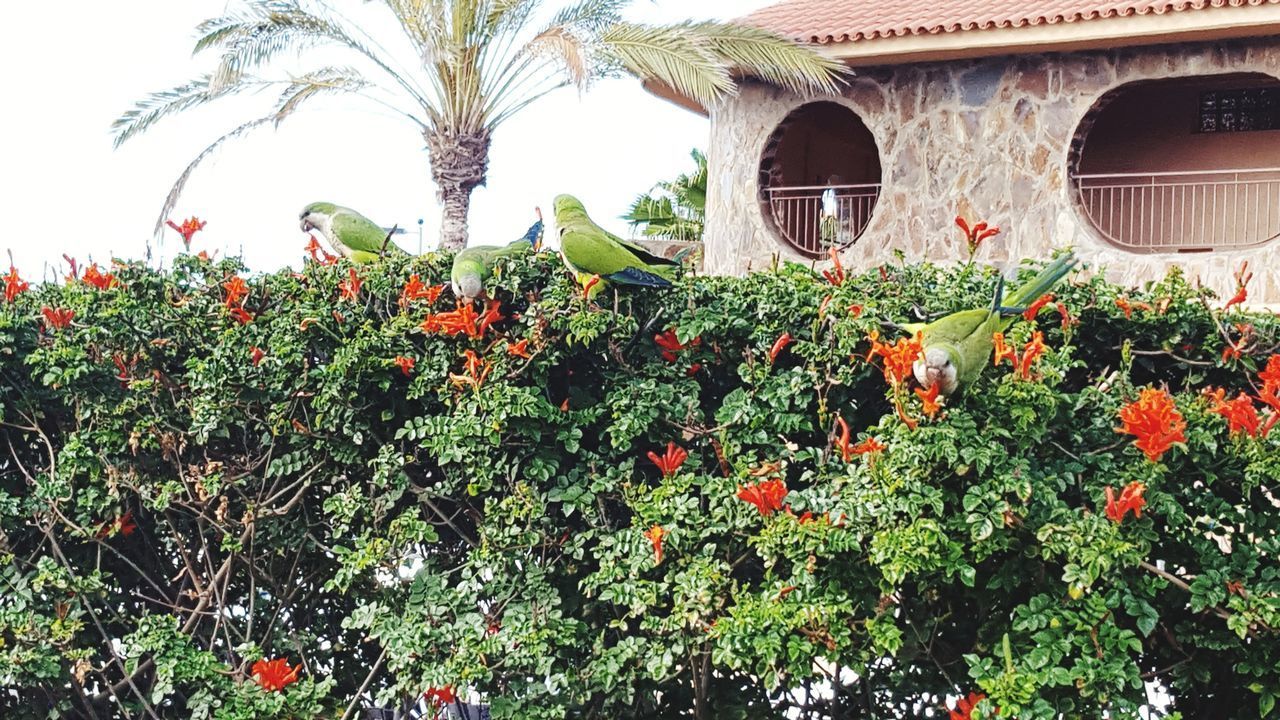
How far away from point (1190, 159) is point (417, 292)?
13.3 meters

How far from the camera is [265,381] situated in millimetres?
6789

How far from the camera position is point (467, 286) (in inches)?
245

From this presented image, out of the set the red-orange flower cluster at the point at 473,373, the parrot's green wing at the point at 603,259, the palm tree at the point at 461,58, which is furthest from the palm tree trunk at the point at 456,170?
the parrot's green wing at the point at 603,259

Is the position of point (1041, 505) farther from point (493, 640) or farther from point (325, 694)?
point (325, 694)

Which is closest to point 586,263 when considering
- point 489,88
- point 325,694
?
point 325,694

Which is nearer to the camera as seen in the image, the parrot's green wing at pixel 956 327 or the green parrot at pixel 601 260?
the parrot's green wing at pixel 956 327

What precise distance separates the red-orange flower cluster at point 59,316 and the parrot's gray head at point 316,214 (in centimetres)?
128

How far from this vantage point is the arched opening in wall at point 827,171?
55.7 feet

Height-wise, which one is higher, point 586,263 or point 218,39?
point 218,39

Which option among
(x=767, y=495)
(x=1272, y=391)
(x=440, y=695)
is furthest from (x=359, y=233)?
(x=1272, y=391)

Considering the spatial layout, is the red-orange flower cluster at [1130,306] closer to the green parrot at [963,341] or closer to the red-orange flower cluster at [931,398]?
the green parrot at [963,341]

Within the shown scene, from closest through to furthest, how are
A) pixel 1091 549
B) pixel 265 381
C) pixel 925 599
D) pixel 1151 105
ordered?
pixel 1091 549
pixel 925 599
pixel 265 381
pixel 1151 105

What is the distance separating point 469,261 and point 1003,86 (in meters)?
9.44

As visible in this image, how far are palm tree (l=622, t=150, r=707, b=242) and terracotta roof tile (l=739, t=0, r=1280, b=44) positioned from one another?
500cm
